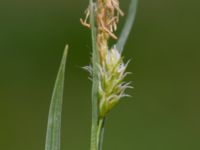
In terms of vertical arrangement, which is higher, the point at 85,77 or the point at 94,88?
the point at 94,88

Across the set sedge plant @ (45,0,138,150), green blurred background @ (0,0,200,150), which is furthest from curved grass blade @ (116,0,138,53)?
green blurred background @ (0,0,200,150)

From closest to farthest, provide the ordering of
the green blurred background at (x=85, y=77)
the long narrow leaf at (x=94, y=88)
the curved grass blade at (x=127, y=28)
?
1. the long narrow leaf at (x=94, y=88)
2. the curved grass blade at (x=127, y=28)
3. the green blurred background at (x=85, y=77)

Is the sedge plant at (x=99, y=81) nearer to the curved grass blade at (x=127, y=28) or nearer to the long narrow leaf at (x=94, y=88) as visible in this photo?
the long narrow leaf at (x=94, y=88)

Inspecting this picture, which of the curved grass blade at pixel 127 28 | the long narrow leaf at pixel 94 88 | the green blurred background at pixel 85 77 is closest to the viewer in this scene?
the long narrow leaf at pixel 94 88

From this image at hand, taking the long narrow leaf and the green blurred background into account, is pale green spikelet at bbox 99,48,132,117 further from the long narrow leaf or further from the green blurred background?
the green blurred background

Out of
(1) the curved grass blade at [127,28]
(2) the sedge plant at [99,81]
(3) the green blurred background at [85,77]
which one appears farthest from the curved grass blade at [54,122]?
(3) the green blurred background at [85,77]

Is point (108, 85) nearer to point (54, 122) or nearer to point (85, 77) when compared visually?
point (54, 122)

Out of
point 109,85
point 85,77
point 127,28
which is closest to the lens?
point 109,85

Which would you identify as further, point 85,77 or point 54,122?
point 85,77

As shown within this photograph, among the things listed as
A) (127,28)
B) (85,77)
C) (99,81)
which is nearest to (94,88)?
(99,81)
